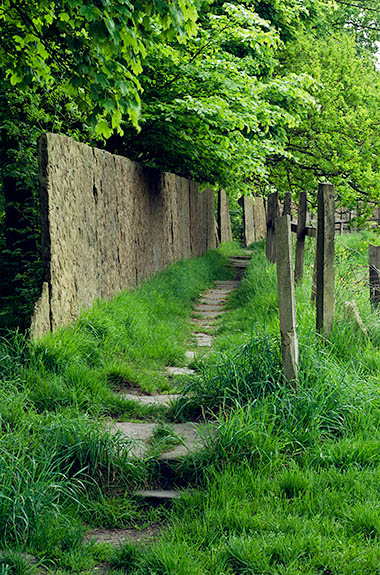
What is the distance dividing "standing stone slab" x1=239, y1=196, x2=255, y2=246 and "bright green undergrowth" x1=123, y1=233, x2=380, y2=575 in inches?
667

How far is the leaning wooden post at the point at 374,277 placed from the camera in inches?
260

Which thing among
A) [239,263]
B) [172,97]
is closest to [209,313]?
[172,97]

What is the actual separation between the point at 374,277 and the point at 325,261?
1.35 metres

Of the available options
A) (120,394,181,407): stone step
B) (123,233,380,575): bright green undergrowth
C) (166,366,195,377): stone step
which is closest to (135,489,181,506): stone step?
(123,233,380,575): bright green undergrowth

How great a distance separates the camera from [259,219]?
24750mm

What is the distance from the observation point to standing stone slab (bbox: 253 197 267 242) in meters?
24.2

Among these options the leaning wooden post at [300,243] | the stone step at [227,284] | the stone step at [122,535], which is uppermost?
the leaning wooden post at [300,243]

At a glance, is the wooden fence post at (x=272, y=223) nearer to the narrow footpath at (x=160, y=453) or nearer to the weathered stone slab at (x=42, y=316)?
the narrow footpath at (x=160, y=453)

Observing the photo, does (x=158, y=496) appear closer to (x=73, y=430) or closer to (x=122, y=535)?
(x=122, y=535)

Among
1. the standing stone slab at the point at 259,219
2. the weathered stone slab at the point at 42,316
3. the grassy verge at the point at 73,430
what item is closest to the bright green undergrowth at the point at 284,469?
the grassy verge at the point at 73,430

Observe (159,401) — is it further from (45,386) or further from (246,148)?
(246,148)

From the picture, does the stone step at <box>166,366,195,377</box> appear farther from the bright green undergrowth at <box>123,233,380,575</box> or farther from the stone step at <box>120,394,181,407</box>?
the bright green undergrowth at <box>123,233,380,575</box>

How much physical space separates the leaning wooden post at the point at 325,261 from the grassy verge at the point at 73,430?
1574mm

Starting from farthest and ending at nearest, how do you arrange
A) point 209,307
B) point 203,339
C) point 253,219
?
1. point 253,219
2. point 209,307
3. point 203,339
